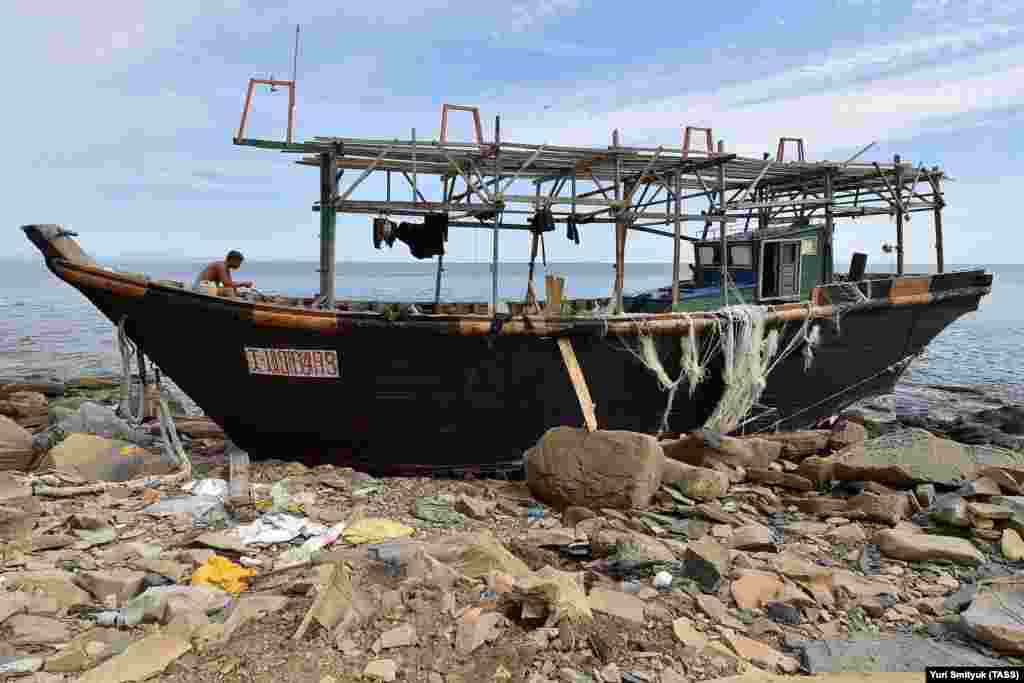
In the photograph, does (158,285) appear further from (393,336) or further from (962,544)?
(962,544)

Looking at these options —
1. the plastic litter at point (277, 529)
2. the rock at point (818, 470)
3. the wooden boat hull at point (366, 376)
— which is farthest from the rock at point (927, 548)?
the plastic litter at point (277, 529)

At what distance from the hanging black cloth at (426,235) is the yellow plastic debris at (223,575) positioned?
4879 mm

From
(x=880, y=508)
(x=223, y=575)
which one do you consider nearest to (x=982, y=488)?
(x=880, y=508)

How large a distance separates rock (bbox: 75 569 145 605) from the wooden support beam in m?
4.53

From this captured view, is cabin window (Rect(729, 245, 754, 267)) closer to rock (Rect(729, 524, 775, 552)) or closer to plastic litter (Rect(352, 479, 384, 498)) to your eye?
rock (Rect(729, 524, 775, 552))

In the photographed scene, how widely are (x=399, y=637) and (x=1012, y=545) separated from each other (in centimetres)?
454

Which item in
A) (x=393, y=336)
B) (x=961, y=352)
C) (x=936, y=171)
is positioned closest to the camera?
(x=393, y=336)

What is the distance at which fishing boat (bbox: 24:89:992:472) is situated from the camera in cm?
681

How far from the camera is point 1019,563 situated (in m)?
4.90

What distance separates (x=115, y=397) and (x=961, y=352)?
2496cm

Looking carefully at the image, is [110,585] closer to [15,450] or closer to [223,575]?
[223,575]

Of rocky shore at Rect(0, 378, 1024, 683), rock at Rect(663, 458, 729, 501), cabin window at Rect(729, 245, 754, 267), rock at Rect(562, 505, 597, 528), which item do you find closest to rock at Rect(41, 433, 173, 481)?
rocky shore at Rect(0, 378, 1024, 683)

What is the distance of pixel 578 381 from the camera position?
7.58m

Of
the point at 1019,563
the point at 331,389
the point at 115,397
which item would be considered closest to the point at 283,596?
the point at 331,389
